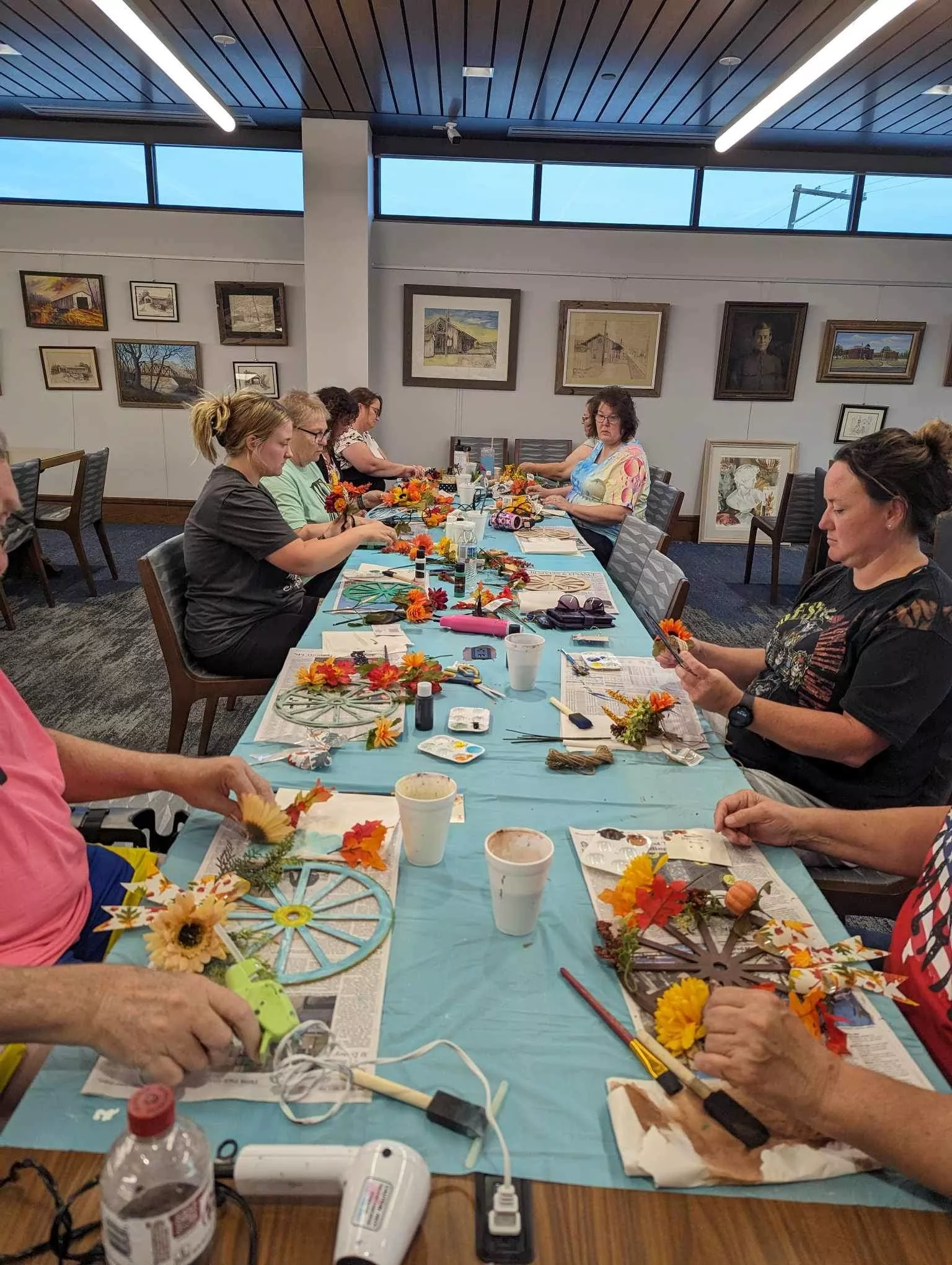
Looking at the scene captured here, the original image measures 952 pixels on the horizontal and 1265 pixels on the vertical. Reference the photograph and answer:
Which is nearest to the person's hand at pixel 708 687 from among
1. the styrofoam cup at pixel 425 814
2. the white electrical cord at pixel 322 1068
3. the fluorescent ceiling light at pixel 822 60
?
the styrofoam cup at pixel 425 814

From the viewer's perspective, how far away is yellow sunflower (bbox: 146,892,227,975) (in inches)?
36.3

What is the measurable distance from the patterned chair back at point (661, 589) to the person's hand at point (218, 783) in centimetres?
150

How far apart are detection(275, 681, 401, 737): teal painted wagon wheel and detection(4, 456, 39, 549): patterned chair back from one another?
3286 millimetres

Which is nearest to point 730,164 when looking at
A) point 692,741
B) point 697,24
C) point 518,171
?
point 518,171

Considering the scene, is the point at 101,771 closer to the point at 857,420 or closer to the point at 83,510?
the point at 83,510

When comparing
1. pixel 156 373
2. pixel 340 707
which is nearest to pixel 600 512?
pixel 340 707

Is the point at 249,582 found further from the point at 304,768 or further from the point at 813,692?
the point at 813,692

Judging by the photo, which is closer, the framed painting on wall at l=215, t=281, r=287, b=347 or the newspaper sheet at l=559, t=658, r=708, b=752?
the newspaper sheet at l=559, t=658, r=708, b=752

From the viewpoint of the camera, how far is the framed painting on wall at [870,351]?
6965 millimetres

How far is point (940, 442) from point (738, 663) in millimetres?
711

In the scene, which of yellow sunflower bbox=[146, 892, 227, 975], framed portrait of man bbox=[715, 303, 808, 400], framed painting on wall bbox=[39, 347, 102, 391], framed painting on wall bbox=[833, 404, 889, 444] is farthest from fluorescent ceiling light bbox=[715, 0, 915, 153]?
framed painting on wall bbox=[39, 347, 102, 391]

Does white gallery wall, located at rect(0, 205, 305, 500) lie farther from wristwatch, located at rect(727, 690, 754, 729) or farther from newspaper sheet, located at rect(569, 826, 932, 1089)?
newspaper sheet, located at rect(569, 826, 932, 1089)

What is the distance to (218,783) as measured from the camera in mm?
1269

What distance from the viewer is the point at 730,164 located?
21.6 ft
